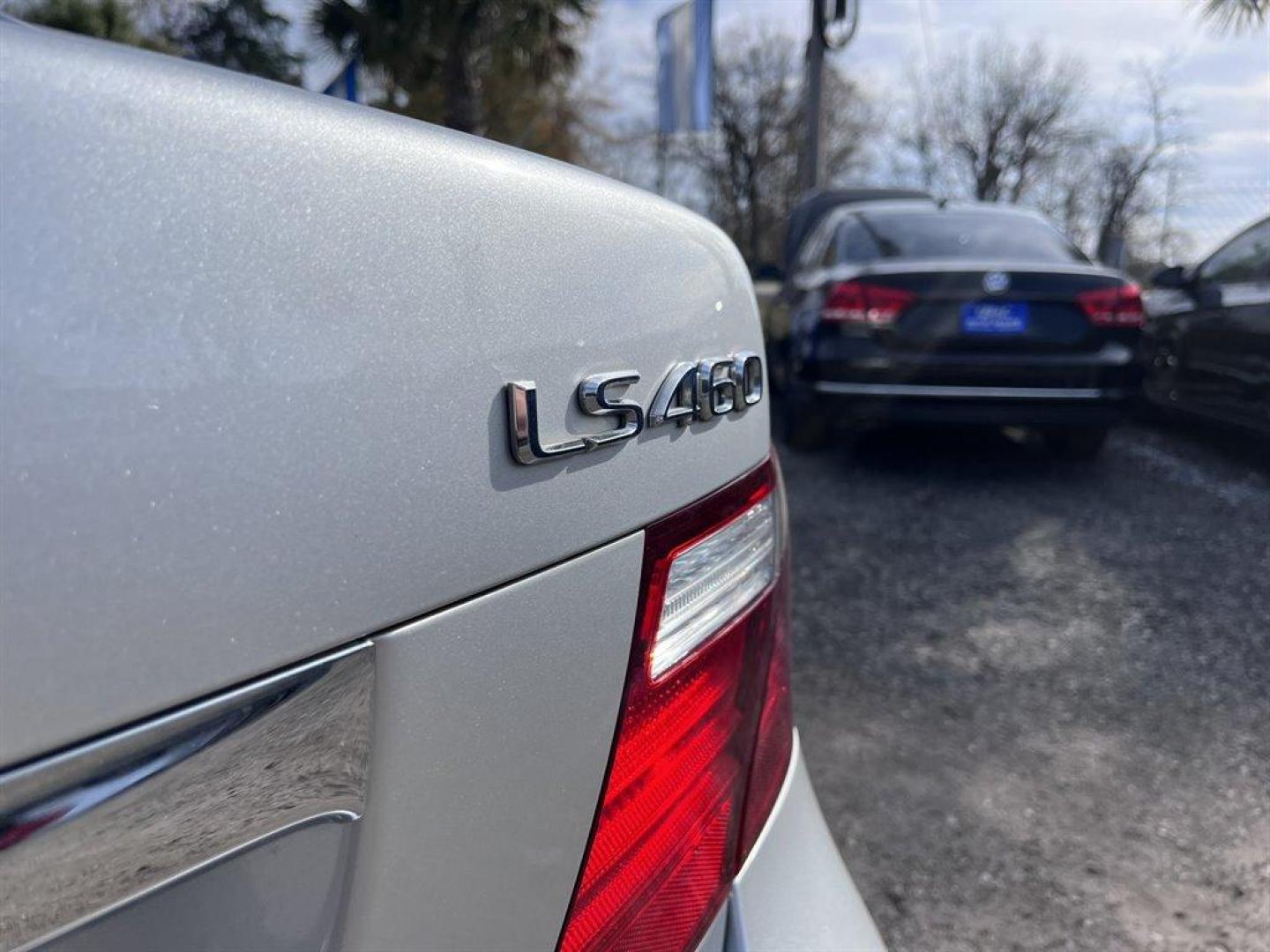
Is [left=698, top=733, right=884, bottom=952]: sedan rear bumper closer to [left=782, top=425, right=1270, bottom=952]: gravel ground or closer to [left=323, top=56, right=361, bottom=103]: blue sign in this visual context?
[left=782, top=425, right=1270, bottom=952]: gravel ground

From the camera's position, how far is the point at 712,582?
2.90 feet

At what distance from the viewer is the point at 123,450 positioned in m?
0.49

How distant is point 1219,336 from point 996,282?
4.23 ft

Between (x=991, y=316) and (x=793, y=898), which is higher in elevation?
(x=991, y=316)

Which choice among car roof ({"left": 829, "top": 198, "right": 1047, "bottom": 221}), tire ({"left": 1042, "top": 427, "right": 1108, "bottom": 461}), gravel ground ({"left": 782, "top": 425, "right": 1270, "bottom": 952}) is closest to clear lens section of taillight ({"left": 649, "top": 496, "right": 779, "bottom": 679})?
gravel ground ({"left": 782, "top": 425, "right": 1270, "bottom": 952})

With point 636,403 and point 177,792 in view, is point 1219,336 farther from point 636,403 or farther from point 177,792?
point 177,792

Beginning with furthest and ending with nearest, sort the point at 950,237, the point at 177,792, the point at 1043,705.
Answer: the point at 950,237 → the point at 1043,705 → the point at 177,792

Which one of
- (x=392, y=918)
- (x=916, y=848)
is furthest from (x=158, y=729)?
(x=916, y=848)

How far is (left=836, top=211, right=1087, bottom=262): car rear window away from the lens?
5191mm

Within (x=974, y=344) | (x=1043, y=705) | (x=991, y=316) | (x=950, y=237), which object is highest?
(x=950, y=237)

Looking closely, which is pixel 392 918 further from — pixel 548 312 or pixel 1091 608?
pixel 1091 608

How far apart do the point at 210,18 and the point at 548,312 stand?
39.1 feet

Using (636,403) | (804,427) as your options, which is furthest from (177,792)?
(804,427)

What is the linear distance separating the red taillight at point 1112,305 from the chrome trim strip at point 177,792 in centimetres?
473
